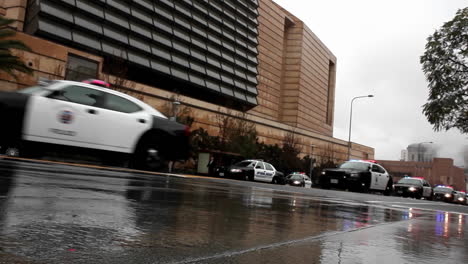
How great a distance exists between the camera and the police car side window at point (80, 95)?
26.6 ft

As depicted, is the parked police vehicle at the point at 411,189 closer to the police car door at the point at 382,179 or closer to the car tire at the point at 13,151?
the police car door at the point at 382,179

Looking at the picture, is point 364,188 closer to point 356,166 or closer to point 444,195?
point 356,166

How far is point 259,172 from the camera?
24.1 metres

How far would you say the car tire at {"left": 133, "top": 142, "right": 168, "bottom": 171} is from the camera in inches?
352

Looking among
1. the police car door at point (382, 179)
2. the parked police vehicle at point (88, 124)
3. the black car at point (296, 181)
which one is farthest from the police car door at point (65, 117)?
the black car at point (296, 181)

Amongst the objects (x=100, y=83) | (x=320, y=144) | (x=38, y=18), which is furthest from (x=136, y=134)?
(x=320, y=144)

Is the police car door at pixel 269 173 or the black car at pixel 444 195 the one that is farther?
the black car at pixel 444 195

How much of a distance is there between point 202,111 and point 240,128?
8.65 m

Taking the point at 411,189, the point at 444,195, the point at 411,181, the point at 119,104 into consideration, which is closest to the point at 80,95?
the point at 119,104

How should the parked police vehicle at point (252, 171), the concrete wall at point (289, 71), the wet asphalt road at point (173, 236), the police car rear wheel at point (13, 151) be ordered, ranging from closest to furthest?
the wet asphalt road at point (173, 236)
the police car rear wheel at point (13, 151)
the parked police vehicle at point (252, 171)
the concrete wall at point (289, 71)

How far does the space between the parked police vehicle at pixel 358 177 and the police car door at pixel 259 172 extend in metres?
4.52

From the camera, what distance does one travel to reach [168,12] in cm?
5472

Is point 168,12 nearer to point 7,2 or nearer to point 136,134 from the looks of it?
point 7,2

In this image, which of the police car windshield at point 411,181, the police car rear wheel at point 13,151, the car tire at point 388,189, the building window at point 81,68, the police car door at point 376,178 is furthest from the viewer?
the building window at point 81,68
